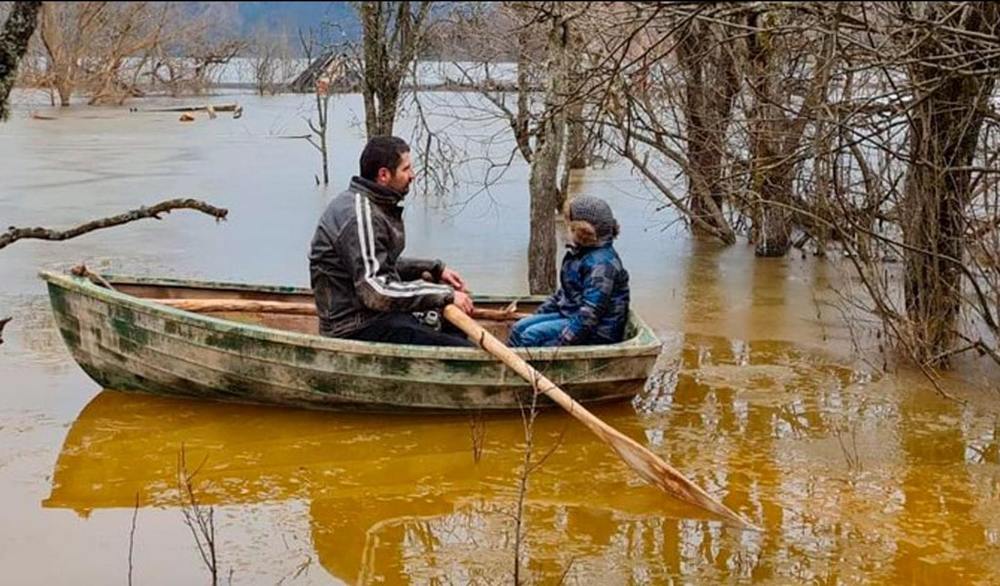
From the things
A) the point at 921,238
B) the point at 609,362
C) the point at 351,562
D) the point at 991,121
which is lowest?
the point at 351,562

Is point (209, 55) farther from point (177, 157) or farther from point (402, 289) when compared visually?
point (402, 289)

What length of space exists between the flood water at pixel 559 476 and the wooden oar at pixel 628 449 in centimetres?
9

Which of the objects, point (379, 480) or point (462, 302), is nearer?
point (379, 480)

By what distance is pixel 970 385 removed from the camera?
8.01m

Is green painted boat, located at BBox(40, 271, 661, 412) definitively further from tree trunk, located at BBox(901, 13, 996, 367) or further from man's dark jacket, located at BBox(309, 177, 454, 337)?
tree trunk, located at BBox(901, 13, 996, 367)

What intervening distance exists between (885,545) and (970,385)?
2958 millimetres

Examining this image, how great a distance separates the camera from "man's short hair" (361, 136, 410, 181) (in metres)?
6.67

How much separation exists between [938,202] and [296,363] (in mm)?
3787

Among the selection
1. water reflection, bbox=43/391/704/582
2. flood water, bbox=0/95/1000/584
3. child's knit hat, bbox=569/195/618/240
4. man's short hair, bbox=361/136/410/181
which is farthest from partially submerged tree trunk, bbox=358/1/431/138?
water reflection, bbox=43/391/704/582

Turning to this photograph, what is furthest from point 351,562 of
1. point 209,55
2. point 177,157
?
point 209,55

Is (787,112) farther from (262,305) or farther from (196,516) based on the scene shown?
(196,516)

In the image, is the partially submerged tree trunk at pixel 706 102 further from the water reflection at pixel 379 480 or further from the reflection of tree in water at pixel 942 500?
the water reflection at pixel 379 480

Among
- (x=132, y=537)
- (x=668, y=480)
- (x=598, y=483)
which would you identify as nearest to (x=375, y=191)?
(x=598, y=483)

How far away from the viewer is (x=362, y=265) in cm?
656
